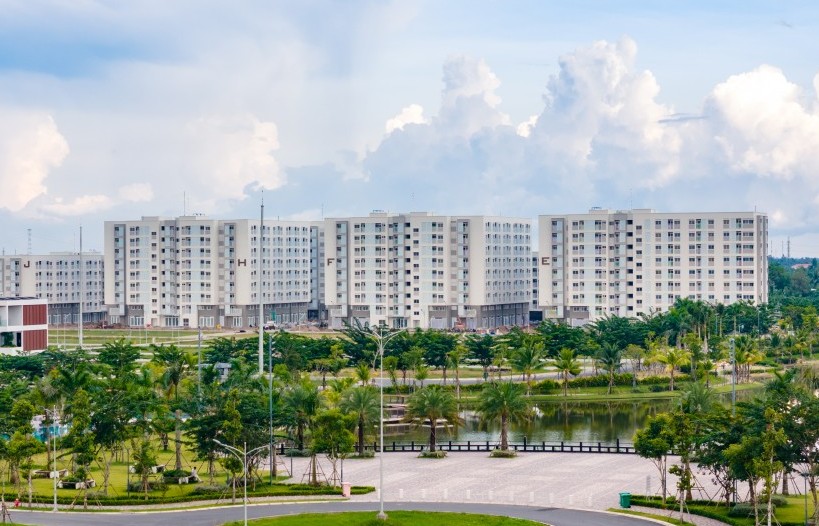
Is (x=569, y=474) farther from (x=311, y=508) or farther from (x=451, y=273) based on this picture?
(x=451, y=273)

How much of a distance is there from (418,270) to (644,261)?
30431 mm

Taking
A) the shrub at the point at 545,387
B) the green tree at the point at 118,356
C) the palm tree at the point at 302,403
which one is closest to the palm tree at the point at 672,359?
the shrub at the point at 545,387

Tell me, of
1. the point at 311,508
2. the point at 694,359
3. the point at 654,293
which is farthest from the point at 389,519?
the point at 654,293

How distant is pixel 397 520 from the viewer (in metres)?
54.0

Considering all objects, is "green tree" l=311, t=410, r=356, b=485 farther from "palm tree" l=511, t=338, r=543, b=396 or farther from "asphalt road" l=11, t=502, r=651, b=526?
"palm tree" l=511, t=338, r=543, b=396

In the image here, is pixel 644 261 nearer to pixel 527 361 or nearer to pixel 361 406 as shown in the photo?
pixel 527 361

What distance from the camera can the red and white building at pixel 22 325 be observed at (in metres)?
112

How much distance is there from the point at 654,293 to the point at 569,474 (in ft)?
306

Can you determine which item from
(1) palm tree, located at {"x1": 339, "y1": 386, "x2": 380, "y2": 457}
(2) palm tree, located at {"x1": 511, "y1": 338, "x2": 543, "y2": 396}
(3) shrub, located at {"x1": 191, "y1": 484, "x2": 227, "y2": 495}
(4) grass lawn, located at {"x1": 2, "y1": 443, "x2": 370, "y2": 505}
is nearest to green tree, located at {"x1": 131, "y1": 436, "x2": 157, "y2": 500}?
(4) grass lawn, located at {"x1": 2, "y1": 443, "x2": 370, "y2": 505}

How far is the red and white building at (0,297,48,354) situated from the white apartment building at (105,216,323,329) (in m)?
60.0

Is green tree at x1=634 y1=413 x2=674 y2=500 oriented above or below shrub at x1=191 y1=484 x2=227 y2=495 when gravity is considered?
above

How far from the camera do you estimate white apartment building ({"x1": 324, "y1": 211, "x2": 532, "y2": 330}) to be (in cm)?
16538

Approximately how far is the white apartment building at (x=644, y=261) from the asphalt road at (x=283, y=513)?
9987 cm

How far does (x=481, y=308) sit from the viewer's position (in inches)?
6526
